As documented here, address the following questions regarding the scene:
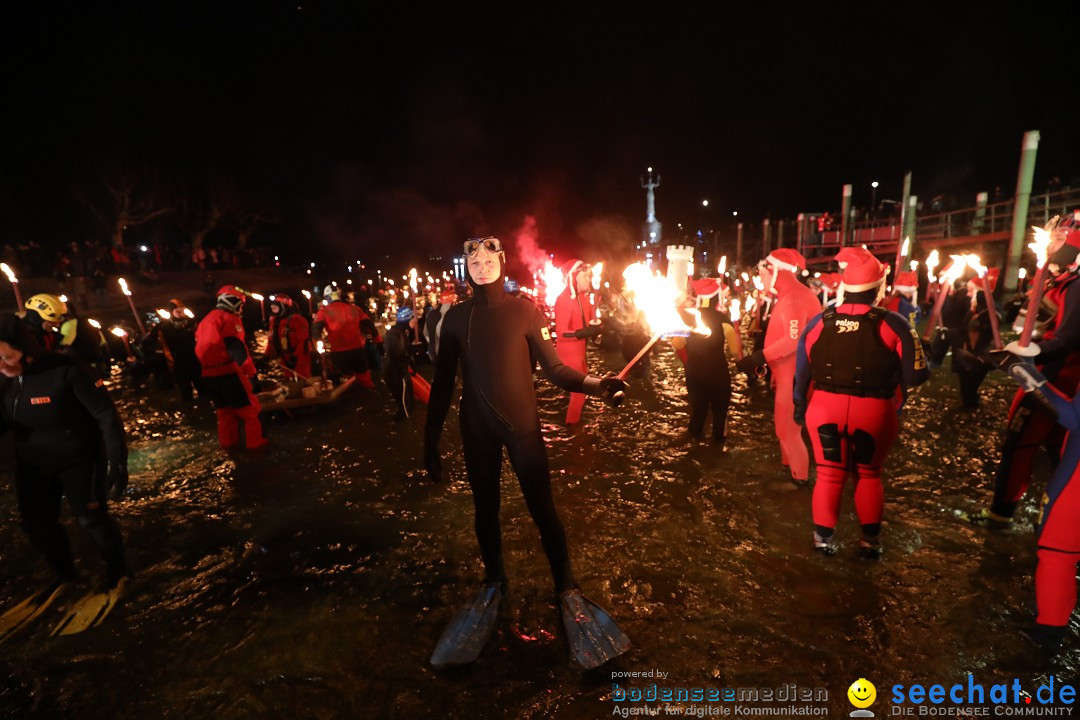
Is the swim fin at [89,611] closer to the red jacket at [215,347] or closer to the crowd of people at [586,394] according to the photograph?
the crowd of people at [586,394]

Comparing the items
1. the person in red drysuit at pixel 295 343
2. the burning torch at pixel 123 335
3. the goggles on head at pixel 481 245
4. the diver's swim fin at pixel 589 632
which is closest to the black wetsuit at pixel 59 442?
the goggles on head at pixel 481 245

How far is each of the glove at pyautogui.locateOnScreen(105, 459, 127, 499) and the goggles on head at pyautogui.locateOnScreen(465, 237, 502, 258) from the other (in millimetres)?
2951

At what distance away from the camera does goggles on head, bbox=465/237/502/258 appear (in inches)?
132

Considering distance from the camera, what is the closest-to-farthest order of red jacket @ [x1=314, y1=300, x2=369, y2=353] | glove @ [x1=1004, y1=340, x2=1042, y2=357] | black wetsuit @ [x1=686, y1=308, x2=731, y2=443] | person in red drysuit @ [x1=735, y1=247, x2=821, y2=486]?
glove @ [x1=1004, y1=340, x2=1042, y2=357]
person in red drysuit @ [x1=735, y1=247, x2=821, y2=486]
black wetsuit @ [x1=686, y1=308, x2=731, y2=443]
red jacket @ [x1=314, y1=300, x2=369, y2=353]

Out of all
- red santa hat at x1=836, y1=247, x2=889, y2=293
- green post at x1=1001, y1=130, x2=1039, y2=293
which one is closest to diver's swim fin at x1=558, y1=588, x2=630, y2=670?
red santa hat at x1=836, y1=247, x2=889, y2=293

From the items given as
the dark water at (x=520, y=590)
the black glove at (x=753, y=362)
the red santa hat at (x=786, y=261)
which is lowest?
the dark water at (x=520, y=590)

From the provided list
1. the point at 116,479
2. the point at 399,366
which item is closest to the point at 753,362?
the point at 399,366

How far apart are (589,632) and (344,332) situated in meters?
7.44

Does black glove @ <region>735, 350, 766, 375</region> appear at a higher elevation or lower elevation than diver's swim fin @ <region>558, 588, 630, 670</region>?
higher

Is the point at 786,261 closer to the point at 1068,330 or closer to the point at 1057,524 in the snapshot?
the point at 1068,330

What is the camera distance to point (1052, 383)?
3992 millimetres

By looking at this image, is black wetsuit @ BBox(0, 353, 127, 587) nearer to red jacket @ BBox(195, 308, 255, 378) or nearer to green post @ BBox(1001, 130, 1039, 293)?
red jacket @ BBox(195, 308, 255, 378)

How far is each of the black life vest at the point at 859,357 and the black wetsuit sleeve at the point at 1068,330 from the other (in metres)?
0.91

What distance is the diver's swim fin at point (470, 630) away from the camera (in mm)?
3170
